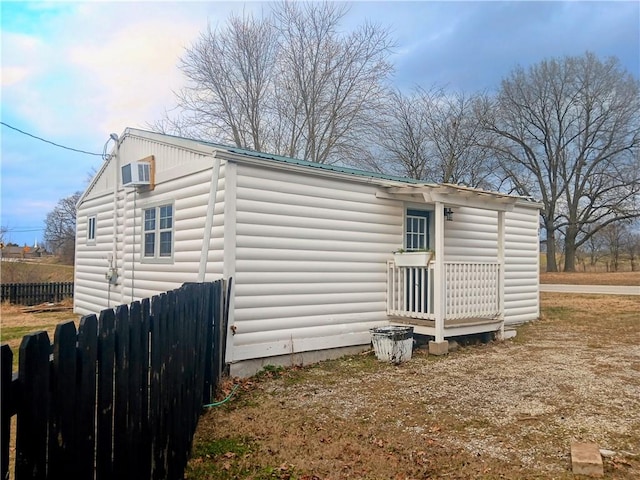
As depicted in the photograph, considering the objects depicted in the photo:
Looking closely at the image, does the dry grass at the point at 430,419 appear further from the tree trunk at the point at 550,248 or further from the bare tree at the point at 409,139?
the tree trunk at the point at 550,248

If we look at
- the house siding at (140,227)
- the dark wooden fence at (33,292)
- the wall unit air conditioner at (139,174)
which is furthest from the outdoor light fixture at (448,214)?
the dark wooden fence at (33,292)

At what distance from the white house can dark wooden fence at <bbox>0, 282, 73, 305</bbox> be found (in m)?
7.79

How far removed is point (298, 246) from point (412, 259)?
208 cm

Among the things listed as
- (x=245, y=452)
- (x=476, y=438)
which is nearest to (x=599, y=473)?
(x=476, y=438)

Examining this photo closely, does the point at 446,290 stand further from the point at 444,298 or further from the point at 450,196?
the point at 450,196

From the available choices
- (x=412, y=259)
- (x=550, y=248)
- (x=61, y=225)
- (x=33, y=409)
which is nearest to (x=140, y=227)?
(x=412, y=259)

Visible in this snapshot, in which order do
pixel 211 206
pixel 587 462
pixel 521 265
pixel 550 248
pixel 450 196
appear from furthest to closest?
1. pixel 550 248
2. pixel 521 265
3. pixel 450 196
4. pixel 211 206
5. pixel 587 462

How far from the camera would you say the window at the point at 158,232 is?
27.3 feet

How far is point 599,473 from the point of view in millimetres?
3475

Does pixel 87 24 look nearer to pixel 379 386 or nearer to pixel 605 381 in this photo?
pixel 379 386

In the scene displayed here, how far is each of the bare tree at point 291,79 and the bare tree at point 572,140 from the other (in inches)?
359

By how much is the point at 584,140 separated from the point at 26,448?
3181cm

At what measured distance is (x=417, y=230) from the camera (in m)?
9.41

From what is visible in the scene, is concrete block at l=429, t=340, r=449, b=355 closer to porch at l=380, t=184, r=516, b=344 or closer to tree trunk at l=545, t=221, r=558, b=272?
porch at l=380, t=184, r=516, b=344
